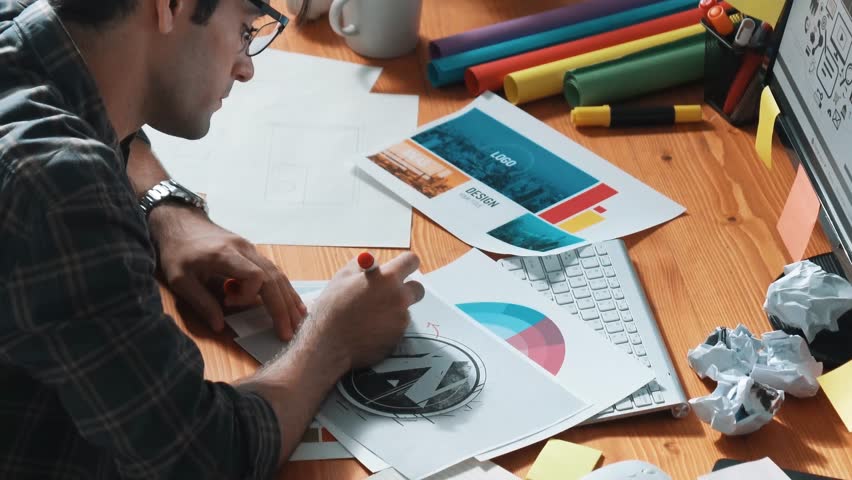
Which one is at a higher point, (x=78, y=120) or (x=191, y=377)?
(x=78, y=120)

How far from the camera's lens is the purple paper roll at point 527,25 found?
1411 millimetres

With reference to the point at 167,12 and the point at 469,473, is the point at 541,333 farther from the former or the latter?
the point at 167,12

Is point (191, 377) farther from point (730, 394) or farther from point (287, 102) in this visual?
point (287, 102)

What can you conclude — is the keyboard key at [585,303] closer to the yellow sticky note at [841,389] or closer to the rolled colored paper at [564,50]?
the yellow sticky note at [841,389]

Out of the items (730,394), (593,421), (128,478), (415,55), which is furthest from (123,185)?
(415,55)

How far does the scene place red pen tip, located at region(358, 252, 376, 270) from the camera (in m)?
1.00

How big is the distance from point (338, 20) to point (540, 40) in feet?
0.94

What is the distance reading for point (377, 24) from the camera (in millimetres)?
1403

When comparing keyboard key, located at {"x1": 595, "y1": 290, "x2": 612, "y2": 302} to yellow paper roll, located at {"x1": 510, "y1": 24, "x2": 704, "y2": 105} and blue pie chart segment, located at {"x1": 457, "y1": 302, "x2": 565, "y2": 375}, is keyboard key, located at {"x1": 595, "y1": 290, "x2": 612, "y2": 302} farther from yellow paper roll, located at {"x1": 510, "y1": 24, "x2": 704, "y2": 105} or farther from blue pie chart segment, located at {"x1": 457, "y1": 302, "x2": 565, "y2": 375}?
yellow paper roll, located at {"x1": 510, "y1": 24, "x2": 704, "y2": 105}

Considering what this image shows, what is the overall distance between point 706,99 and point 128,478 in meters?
0.94

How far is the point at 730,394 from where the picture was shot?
0.93 m

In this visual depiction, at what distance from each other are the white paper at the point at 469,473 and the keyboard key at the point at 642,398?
0.15m

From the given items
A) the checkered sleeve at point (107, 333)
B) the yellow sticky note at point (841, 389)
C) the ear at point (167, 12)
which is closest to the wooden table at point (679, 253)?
the yellow sticky note at point (841, 389)

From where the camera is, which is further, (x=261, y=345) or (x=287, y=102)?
(x=287, y=102)
